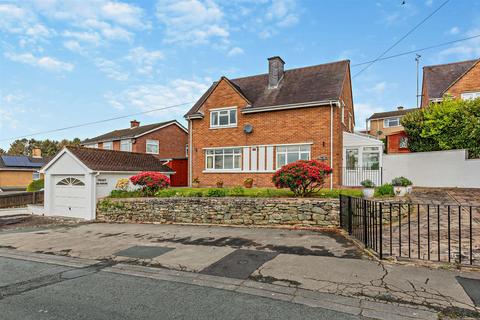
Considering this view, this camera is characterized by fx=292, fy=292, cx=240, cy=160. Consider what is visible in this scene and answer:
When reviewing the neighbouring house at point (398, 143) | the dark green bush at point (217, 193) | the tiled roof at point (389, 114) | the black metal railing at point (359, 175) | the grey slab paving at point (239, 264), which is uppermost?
the tiled roof at point (389, 114)

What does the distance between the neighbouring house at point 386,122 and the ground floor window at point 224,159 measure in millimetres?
25237

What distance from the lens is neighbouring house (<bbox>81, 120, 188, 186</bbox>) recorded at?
26.9 metres

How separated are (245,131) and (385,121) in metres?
28.2

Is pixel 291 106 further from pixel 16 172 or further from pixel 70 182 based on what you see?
pixel 16 172

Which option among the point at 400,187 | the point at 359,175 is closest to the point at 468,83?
the point at 359,175

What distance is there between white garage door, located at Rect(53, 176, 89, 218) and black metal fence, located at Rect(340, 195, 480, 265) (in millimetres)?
14804

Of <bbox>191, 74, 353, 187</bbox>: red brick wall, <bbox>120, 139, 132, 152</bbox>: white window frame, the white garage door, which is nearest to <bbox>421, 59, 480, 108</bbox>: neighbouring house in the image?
<bbox>191, 74, 353, 187</bbox>: red brick wall

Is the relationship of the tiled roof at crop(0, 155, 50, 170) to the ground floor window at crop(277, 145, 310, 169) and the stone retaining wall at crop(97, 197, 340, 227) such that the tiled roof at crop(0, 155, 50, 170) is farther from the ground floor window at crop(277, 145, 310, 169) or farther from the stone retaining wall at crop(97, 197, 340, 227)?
the ground floor window at crop(277, 145, 310, 169)

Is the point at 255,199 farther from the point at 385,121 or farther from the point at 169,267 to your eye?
the point at 385,121

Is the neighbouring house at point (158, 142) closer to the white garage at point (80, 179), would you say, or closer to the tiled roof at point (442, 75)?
the white garage at point (80, 179)

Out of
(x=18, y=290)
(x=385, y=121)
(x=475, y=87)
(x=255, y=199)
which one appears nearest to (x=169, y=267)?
(x=18, y=290)

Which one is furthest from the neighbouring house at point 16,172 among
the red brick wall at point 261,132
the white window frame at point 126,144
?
the red brick wall at point 261,132

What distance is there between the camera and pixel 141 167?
831 inches

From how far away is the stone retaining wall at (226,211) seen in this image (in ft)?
37.3
